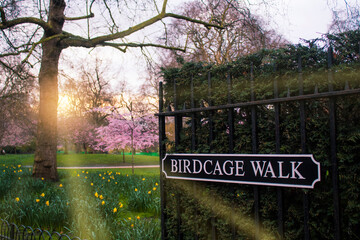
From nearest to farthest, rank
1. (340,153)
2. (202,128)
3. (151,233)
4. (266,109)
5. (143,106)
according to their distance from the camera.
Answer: (340,153) → (266,109) → (202,128) → (151,233) → (143,106)

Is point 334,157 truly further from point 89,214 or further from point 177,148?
point 89,214

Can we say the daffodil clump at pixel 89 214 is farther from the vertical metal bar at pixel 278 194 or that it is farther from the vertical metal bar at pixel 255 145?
the vertical metal bar at pixel 278 194

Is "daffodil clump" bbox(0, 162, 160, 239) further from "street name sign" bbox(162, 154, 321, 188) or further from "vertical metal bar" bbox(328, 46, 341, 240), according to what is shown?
"vertical metal bar" bbox(328, 46, 341, 240)

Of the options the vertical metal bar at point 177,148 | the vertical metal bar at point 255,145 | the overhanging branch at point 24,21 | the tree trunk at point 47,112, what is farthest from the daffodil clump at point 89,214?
A: the overhanging branch at point 24,21

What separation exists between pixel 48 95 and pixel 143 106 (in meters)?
13.0

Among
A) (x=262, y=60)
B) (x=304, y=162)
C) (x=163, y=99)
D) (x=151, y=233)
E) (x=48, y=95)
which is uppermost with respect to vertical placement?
(x=48, y=95)

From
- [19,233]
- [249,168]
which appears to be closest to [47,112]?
[19,233]

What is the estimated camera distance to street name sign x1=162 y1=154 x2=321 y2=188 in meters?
2.23

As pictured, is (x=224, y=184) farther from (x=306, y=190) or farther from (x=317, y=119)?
(x=317, y=119)

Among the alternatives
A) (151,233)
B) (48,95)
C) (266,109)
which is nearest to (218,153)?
(266,109)

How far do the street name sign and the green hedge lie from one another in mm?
105

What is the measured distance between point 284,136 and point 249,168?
390 millimetres

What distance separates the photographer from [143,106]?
73.4ft

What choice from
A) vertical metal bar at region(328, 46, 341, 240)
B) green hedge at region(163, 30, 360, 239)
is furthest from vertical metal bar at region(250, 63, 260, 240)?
vertical metal bar at region(328, 46, 341, 240)
